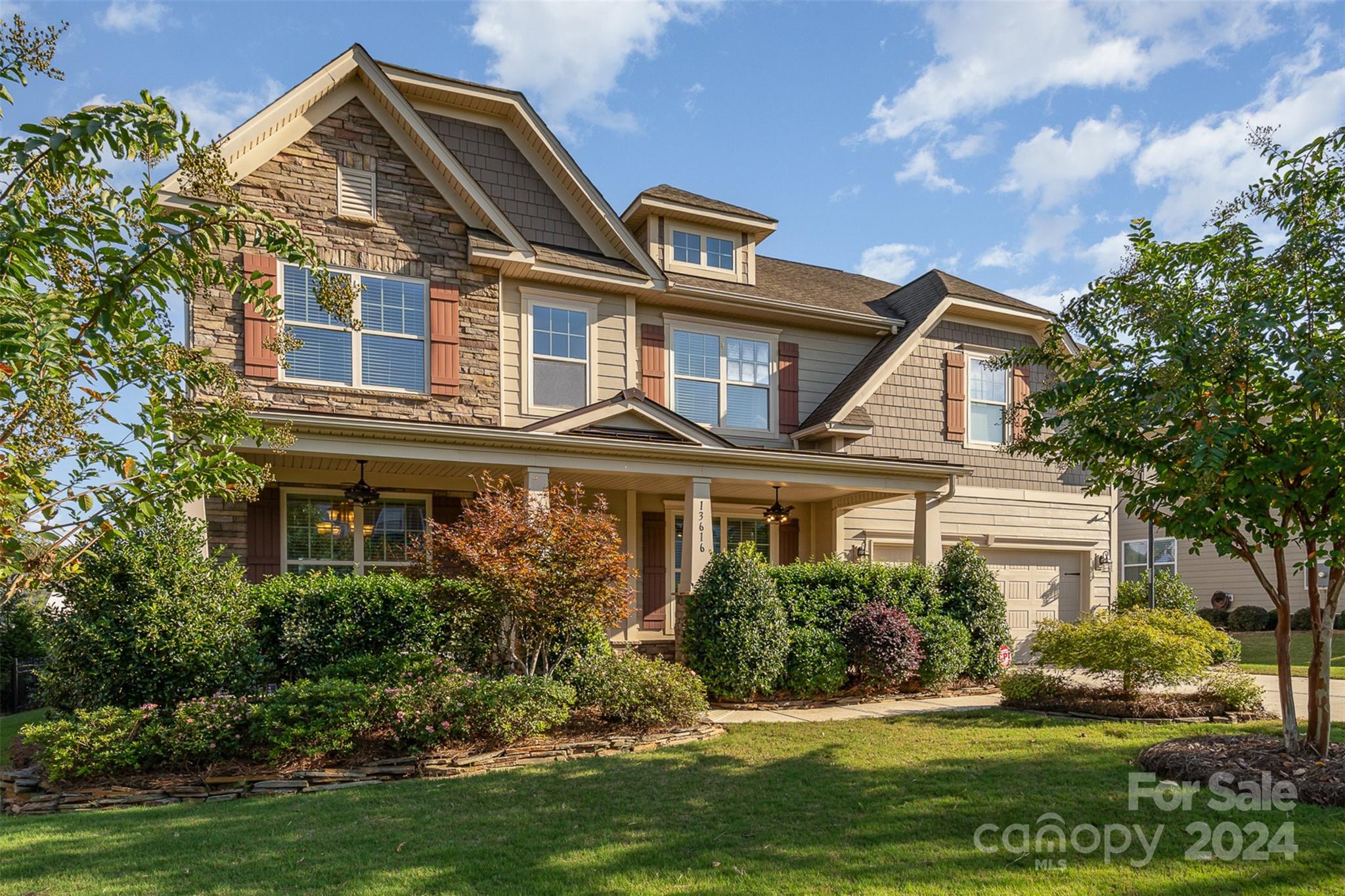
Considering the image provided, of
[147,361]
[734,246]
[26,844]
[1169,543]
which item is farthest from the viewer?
[1169,543]

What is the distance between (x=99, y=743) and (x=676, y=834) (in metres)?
5.16

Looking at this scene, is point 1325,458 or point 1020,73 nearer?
point 1325,458

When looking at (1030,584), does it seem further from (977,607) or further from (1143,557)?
(1143,557)

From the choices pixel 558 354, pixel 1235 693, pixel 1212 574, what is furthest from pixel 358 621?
pixel 1212 574

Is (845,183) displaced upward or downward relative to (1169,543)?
upward

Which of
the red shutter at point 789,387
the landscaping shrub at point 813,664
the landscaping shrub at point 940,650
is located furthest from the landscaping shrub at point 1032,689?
the red shutter at point 789,387

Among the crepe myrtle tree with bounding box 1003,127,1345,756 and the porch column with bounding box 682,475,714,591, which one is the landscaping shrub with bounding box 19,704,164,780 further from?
the crepe myrtle tree with bounding box 1003,127,1345,756

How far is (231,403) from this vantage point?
508cm

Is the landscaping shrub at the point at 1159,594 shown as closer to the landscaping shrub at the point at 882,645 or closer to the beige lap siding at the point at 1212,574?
the beige lap siding at the point at 1212,574

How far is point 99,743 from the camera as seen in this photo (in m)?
7.33

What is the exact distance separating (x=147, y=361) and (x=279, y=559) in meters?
8.61

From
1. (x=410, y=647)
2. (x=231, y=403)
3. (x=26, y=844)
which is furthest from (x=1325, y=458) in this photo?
(x=26, y=844)

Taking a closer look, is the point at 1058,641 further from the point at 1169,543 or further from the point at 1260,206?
the point at 1169,543

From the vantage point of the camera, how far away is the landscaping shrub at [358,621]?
9.22m
